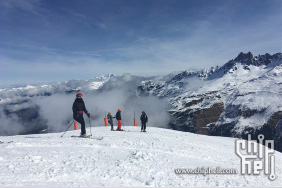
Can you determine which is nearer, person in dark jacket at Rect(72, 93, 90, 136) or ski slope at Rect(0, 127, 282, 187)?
ski slope at Rect(0, 127, 282, 187)

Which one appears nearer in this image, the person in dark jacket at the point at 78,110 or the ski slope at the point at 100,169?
the ski slope at the point at 100,169

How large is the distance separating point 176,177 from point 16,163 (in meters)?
7.27

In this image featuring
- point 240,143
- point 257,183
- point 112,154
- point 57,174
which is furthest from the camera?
point 240,143

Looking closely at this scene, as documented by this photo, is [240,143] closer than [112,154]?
No

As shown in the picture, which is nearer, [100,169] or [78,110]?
[100,169]

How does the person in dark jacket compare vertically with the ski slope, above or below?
above

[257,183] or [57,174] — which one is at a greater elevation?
[57,174]

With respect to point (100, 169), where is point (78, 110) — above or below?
above

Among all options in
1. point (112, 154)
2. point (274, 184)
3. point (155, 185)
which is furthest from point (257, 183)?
point (112, 154)

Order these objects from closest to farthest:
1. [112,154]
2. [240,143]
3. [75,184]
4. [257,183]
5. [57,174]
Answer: [75,184] → [57,174] → [257,183] → [112,154] → [240,143]

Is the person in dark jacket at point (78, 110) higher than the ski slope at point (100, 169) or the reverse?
higher

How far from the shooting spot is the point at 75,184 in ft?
24.1

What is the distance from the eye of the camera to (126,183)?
7.70 metres

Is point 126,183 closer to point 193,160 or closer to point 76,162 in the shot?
point 76,162
